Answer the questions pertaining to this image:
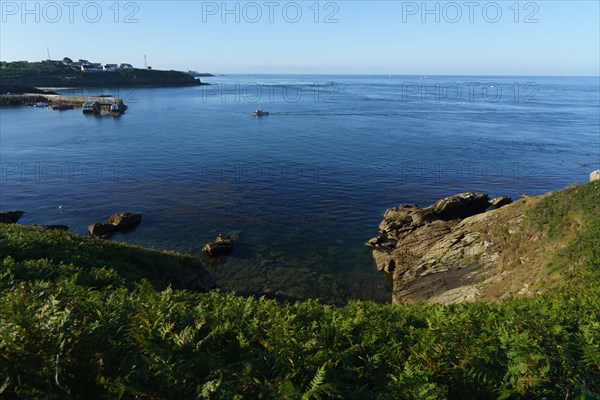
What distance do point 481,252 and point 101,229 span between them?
30235mm

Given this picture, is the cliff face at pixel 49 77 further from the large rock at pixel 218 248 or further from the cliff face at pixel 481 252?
the cliff face at pixel 481 252

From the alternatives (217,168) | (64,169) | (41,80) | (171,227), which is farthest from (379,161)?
(41,80)

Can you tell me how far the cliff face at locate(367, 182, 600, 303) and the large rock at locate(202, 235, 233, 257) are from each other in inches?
470

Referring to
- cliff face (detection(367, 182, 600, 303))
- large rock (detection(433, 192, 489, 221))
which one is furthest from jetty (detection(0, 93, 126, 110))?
cliff face (detection(367, 182, 600, 303))

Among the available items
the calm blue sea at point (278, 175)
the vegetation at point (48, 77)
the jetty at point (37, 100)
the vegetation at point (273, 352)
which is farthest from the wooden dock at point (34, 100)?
the vegetation at point (273, 352)

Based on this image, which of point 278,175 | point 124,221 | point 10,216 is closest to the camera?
point 124,221

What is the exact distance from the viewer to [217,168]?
5294 centimetres

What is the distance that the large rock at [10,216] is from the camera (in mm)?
32481

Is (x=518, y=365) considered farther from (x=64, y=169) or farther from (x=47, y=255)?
(x=64, y=169)

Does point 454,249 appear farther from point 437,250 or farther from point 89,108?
point 89,108

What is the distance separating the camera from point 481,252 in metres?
23.0

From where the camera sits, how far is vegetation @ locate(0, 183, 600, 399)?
457 cm

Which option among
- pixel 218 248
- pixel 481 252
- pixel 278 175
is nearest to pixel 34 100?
pixel 278 175

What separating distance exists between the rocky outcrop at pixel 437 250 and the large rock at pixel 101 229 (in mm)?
22710
